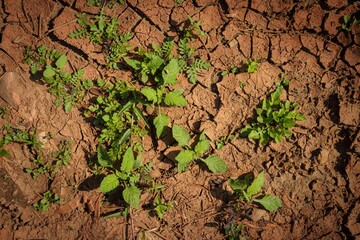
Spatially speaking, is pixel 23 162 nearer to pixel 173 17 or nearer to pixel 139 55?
pixel 139 55

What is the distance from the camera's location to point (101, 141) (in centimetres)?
287

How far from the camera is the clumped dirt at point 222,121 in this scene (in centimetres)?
276

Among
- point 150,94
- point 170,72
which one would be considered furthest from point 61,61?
point 170,72

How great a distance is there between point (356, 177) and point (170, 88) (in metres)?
2.14

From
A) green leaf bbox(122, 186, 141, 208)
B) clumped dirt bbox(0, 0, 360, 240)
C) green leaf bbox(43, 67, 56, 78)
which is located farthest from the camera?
green leaf bbox(43, 67, 56, 78)

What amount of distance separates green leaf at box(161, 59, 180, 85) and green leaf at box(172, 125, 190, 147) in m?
0.49

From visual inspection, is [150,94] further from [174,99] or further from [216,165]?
[216,165]

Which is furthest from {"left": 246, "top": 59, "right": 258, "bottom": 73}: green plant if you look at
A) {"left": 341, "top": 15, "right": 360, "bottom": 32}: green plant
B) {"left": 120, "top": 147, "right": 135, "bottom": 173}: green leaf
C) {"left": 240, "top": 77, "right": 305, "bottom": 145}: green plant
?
{"left": 120, "top": 147, "right": 135, "bottom": 173}: green leaf

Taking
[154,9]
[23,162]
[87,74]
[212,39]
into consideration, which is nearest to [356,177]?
[212,39]

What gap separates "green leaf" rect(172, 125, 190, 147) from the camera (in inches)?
108

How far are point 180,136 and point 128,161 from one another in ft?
1.93

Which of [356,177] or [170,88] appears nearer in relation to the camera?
[356,177]

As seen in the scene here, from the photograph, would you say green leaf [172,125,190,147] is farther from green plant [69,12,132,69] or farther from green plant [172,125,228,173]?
green plant [69,12,132,69]

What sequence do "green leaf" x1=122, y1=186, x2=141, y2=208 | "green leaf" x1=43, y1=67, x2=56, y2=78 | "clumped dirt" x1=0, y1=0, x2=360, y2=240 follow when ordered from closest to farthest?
"green leaf" x1=122, y1=186, x2=141, y2=208
"clumped dirt" x1=0, y1=0, x2=360, y2=240
"green leaf" x1=43, y1=67, x2=56, y2=78
